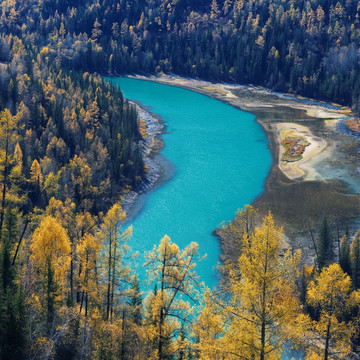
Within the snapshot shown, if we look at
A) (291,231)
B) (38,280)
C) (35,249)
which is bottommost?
(291,231)

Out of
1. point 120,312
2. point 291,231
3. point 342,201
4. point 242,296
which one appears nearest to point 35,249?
point 120,312

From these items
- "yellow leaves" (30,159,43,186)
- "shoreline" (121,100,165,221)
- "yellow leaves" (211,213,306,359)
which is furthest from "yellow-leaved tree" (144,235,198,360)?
"shoreline" (121,100,165,221)

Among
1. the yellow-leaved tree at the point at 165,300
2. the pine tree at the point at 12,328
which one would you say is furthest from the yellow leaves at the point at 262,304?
the pine tree at the point at 12,328

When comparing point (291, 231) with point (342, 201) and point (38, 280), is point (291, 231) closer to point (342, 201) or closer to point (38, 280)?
point (342, 201)

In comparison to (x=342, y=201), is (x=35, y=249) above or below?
above

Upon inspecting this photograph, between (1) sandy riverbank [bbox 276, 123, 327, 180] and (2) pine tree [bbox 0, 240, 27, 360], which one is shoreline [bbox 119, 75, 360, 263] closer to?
(1) sandy riverbank [bbox 276, 123, 327, 180]

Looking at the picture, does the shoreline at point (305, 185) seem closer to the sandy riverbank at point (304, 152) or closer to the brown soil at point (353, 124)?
the sandy riverbank at point (304, 152)

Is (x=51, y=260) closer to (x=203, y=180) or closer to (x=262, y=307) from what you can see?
(x=262, y=307)
